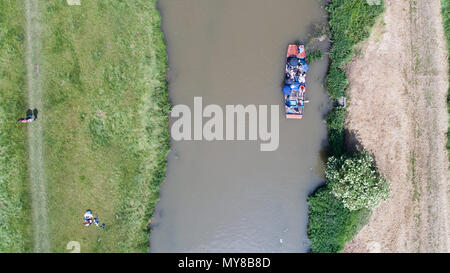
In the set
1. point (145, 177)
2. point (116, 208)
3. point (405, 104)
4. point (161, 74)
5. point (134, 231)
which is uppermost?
point (161, 74)

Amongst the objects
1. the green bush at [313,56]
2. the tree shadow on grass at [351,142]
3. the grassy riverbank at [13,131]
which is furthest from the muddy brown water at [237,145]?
the grassy riverbank at [13,131]

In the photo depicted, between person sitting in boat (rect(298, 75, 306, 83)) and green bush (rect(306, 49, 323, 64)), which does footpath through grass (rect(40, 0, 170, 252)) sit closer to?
person sitting in boat (rect(298, 75, 306, 83))

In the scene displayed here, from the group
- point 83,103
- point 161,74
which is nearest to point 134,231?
point 83,103

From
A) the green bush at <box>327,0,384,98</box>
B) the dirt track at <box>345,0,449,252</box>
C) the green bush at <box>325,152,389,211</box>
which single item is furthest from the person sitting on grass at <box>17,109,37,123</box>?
the dirt track at <box>345,0,449,252</box>

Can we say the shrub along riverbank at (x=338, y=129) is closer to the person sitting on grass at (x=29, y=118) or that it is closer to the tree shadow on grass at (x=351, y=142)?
the tree shadow on grass at (x=351, y=142)

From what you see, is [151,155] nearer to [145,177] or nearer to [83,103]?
[145,177]
